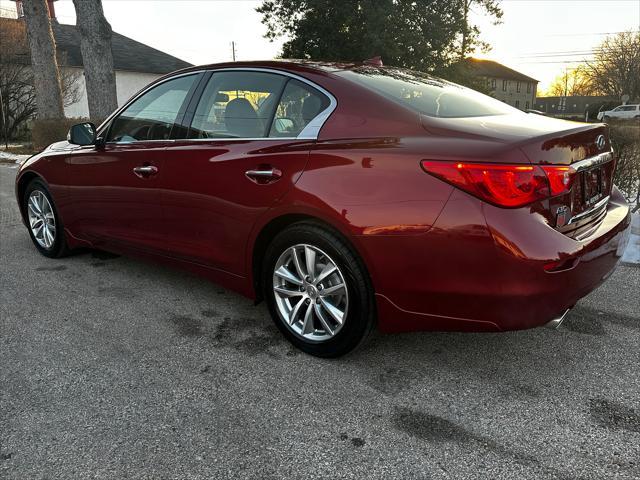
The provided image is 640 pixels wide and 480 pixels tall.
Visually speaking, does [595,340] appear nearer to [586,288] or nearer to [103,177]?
[586,288]

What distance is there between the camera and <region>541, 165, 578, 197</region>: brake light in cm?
232

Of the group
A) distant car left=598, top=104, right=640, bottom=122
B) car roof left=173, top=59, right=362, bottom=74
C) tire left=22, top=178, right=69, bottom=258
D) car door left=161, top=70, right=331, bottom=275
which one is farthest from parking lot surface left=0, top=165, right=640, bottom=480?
distant car left=598, top=104, right=640, bottom=122

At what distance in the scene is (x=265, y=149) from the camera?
2.98 meters

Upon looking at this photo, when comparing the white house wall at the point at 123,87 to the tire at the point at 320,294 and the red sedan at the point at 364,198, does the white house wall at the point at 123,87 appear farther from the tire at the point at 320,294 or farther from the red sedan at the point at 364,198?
the tire at the point at 320,294

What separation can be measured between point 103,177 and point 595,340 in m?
3.63

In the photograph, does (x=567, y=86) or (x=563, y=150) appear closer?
(x=563, y=150)

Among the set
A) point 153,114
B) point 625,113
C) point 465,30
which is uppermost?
point 465,30

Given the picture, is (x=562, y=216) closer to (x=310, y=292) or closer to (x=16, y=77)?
(x=310, y=292)

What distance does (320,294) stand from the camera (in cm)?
288

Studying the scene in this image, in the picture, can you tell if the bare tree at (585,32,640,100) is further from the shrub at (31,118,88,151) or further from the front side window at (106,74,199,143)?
the front side window at (106,74,199,143)

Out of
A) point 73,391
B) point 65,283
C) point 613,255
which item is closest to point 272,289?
point 73,391

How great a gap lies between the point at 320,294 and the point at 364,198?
64cm

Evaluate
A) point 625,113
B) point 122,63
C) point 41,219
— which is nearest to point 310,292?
point 41,219

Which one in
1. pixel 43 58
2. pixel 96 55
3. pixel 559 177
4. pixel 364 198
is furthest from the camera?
pixel 43 58
